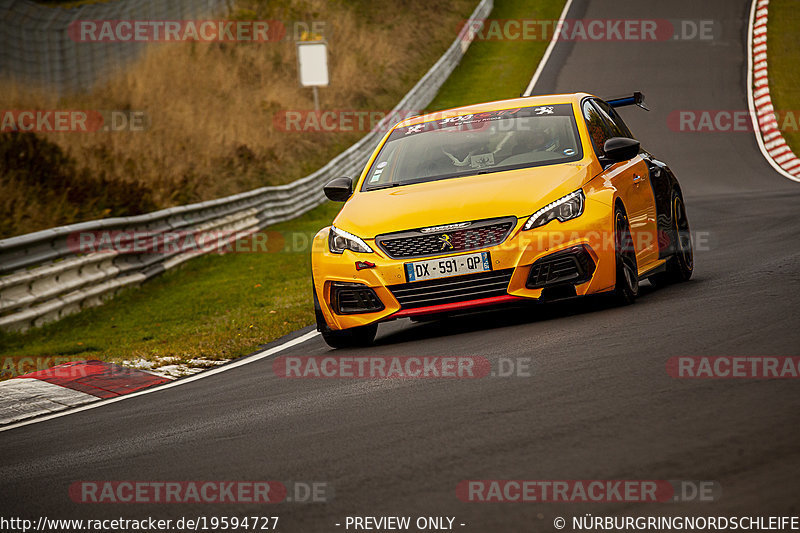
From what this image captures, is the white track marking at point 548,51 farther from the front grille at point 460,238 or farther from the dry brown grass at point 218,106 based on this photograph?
the front grille at point 460,238

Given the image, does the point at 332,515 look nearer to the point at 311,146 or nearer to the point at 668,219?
the point at 668,219

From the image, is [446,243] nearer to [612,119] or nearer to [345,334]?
[345,334]

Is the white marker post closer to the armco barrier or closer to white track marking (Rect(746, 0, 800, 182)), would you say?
the armco barrier

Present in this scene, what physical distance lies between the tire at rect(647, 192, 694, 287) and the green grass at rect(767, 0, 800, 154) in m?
17.0

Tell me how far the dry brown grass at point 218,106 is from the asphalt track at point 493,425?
9.92 metres

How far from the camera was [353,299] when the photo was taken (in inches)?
315

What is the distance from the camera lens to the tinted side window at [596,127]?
8.70m

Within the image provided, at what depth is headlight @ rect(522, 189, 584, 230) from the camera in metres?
7.58

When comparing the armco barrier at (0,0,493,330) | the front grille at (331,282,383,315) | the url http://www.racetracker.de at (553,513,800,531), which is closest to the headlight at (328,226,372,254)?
the front grille at (331,282,383,315)

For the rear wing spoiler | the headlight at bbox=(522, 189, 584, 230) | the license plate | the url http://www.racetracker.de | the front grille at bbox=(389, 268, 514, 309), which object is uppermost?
the rear wing spoiler

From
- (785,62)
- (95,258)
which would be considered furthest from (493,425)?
(785,62)

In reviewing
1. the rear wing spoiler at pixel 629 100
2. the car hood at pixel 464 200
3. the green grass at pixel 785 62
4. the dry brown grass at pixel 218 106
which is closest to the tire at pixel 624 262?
the car hood at pixel 464 200

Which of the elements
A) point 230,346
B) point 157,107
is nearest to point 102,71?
point 157,107

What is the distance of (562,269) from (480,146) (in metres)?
1.71
